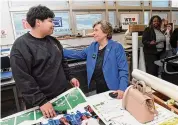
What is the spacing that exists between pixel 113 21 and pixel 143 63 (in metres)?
1.18

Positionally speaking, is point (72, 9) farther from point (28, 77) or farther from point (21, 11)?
point (28, 77)

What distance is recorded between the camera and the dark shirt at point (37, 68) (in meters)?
1.15

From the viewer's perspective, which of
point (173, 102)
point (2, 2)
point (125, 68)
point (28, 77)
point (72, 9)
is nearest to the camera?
point (173, 102)

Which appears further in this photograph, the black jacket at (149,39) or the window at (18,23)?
the black jacket at (149,39)

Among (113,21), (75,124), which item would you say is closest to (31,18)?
(75,124)

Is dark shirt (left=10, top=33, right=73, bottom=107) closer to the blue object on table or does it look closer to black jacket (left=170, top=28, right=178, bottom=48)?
the blue object on table

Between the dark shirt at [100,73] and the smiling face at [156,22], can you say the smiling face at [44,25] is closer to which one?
the dark shirt at [100,73]

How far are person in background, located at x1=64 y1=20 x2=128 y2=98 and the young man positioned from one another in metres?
0.40

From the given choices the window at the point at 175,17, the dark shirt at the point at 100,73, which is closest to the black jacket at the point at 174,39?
the window at the point at 175,17

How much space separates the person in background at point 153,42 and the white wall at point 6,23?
2488 mm

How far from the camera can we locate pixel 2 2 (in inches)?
110

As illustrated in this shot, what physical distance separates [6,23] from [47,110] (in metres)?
2.32

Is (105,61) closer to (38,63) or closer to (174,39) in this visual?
(38,63)

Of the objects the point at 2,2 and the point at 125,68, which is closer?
the point at 125,68
